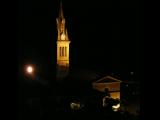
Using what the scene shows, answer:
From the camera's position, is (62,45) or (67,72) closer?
(67,72)

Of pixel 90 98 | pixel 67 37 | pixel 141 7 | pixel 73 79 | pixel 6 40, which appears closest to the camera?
pixel 6 40

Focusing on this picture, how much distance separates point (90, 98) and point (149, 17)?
1357cm

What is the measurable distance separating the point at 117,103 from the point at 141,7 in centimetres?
1258

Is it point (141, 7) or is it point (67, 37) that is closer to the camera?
point (141, 7)

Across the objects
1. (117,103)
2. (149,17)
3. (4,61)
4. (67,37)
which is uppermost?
(67,37)

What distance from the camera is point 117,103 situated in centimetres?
1370

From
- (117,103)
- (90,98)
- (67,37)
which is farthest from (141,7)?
(67,37)

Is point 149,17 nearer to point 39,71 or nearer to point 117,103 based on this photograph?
point 117,103

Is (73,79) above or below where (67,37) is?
below

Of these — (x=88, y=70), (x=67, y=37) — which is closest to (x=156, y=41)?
(x=67, y=37)

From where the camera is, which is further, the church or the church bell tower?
the church bell tower

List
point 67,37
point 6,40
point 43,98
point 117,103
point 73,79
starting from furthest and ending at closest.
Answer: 1. point 67,37
2. point 73,79
3. point 117,103
4. point 43,98
5. point 6,40

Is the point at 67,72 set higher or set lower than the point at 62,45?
lower

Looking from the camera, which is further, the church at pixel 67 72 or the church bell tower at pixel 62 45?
the church bell tower at pixel 62 45
